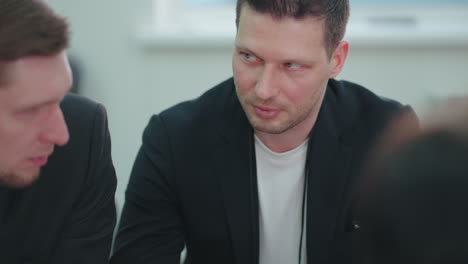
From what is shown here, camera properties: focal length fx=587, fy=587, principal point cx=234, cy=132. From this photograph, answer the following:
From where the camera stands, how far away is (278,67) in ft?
5.18

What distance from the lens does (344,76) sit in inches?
112

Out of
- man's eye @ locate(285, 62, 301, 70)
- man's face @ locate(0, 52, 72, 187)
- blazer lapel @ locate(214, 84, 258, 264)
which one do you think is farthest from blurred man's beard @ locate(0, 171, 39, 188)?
man's eye @ locate(285, 62, 301, 70)

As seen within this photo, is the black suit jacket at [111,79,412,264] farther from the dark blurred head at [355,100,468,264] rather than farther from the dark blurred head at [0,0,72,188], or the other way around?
the dark blurred head at [355,100,468,264]

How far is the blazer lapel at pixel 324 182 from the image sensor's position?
166 cm

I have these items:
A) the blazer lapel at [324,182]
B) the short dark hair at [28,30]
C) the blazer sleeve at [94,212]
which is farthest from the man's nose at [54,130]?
the blazer lapel at [324,182]

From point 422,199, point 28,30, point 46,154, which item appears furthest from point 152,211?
point 422,199

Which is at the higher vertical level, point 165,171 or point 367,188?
point 367,188

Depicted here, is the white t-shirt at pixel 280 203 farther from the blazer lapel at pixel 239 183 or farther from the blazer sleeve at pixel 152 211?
the blazer sleeve at pixel 152 211

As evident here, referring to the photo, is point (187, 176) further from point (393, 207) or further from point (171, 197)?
point (393, 207)

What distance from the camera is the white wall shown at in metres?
2.81

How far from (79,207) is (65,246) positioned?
0.11 metres

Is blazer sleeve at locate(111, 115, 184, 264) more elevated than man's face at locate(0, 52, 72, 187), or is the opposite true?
man's face at locate(0, 52, 72, 187)

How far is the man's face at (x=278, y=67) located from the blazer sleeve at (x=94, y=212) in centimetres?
41

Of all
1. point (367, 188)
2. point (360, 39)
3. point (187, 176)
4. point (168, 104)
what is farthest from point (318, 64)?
point (168, 104)
